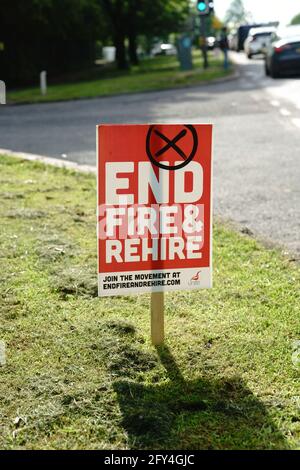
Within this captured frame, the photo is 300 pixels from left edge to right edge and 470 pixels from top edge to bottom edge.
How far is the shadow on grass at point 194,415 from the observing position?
10.1ft

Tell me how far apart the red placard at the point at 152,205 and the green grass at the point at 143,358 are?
369 millimetres

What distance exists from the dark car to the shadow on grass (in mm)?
21525

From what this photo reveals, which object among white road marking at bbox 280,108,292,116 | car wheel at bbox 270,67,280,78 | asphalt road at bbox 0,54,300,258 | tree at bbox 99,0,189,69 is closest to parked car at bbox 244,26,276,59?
tree at bbox 99,0,189,69

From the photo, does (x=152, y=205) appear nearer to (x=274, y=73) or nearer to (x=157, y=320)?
(x=157, y=320)

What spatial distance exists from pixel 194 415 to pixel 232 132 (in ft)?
33.1

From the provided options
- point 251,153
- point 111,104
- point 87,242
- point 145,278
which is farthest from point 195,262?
point 111,104

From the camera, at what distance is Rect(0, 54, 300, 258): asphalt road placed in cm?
750

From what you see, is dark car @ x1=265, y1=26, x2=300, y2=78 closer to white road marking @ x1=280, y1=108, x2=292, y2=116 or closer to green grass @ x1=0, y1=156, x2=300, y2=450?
white road marking @ x1=280, y1=108, x2=292, y2=116

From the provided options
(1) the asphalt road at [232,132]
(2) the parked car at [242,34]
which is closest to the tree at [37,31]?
(1) the asphalt road at [232,132]

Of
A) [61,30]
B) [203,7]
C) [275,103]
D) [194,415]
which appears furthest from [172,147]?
[61,30]

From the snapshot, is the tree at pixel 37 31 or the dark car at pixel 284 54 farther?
the tree at pixel 37 31

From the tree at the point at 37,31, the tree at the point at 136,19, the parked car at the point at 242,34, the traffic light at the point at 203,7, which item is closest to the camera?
the traffic light at the point at 203,7

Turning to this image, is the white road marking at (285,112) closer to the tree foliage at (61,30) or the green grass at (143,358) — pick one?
the green grass at (143,358)
